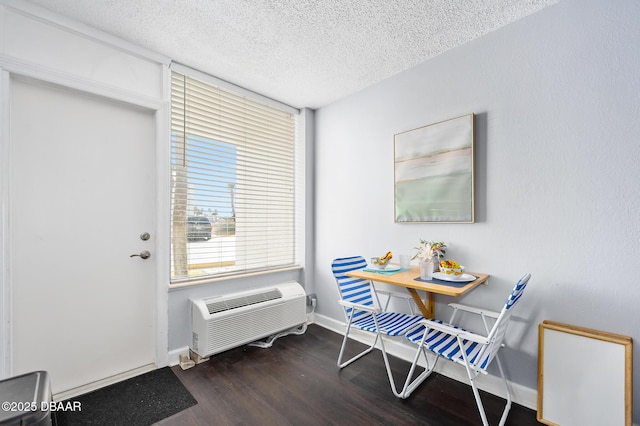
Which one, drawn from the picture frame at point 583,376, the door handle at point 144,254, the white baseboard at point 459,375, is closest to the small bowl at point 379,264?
the white baseboard at point 459,375

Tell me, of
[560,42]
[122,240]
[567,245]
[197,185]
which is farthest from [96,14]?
[567,245]

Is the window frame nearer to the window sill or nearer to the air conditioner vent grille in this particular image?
the window sill

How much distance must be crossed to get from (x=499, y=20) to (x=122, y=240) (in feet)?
10.9

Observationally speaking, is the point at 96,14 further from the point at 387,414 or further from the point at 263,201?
the point at 387,414

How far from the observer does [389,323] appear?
2.28m

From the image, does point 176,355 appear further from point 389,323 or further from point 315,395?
point 389,323

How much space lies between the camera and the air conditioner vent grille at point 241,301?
263 cm

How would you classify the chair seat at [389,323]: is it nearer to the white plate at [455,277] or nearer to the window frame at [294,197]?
the white plate at [455,277]

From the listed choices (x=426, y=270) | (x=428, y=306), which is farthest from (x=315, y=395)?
(x=426, y=270)

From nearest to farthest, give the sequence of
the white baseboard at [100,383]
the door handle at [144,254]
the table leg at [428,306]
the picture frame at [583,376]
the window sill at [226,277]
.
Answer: the picture frame at [583,376] → the white baseboard at [100,383] → the table leg at [428,306] → the door handle at [144,254] → the window sill at [226,277]

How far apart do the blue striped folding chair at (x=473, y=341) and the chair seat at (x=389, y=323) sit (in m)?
0.07

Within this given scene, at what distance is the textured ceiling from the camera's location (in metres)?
1.91

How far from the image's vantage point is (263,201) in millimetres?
3324

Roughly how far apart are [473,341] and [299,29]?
7.96 ft
